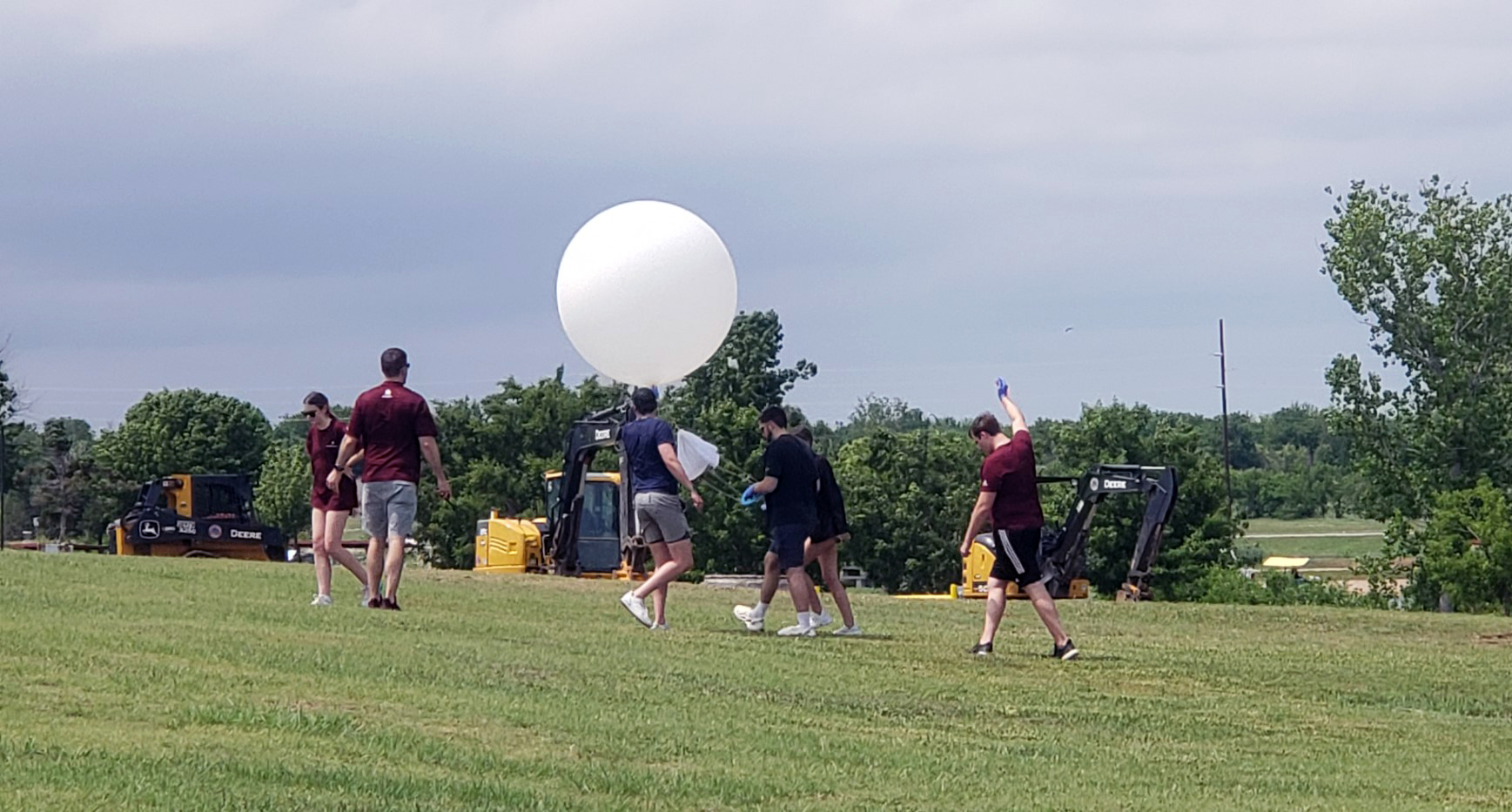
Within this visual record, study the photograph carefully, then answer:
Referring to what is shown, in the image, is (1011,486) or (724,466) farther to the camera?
(724,466)

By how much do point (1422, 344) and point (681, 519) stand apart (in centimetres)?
4296

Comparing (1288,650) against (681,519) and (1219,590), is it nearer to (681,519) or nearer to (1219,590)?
(681,519)

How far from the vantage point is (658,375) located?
18.0m

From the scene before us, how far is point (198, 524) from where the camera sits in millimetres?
41594

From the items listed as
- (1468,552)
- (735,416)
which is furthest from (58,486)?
(1468,552)

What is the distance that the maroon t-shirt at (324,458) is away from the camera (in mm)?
14961

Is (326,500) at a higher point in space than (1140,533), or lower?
higher

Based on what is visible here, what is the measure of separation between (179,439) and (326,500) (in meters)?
82.0

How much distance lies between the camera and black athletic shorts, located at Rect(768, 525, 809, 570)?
46.4 ft

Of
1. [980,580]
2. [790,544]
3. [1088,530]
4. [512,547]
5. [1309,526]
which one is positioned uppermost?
[790,544]

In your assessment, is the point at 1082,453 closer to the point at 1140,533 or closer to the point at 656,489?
the point at 1140,533

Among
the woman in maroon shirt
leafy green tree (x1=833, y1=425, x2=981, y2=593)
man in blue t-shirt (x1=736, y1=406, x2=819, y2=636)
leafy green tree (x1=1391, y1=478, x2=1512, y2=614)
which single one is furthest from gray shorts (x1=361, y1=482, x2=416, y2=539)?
leafy green tree (x1=833, y1=425, x2=981, y2=593)

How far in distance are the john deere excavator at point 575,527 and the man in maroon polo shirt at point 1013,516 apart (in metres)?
16.0

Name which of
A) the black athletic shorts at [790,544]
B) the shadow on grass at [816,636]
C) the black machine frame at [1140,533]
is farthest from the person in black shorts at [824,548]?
the black machine frame at [1140,533]
